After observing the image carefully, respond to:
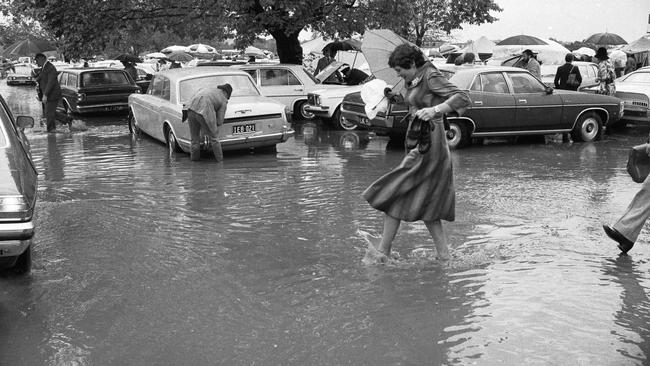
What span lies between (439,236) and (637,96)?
11553 millimetres

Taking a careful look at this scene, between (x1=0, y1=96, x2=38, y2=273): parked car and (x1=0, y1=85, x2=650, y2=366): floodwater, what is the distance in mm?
258

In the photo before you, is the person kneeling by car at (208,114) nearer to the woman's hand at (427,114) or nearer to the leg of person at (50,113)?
the leg of person at (50,113)

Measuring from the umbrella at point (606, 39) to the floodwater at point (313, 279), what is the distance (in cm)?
2583

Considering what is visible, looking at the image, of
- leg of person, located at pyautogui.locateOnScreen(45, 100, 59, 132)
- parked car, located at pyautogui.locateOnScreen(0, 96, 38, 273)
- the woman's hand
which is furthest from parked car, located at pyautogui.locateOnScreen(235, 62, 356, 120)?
the woman's hand

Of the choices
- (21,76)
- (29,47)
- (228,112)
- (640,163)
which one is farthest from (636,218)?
(21,76)

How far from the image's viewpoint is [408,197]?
575cm

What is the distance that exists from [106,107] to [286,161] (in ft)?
33.0

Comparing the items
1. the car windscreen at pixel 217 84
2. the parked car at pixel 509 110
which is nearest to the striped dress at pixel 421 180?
the parked car at pixel 509 110

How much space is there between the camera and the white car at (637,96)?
51.0ft

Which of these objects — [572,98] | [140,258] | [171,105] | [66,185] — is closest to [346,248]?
[140,258]

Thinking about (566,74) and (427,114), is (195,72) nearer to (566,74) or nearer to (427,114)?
(427,114)

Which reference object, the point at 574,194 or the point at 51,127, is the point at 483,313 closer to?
the point at 574,194

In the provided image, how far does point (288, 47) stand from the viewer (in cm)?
2077

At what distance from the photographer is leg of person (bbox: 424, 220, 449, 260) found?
5.93 metres
